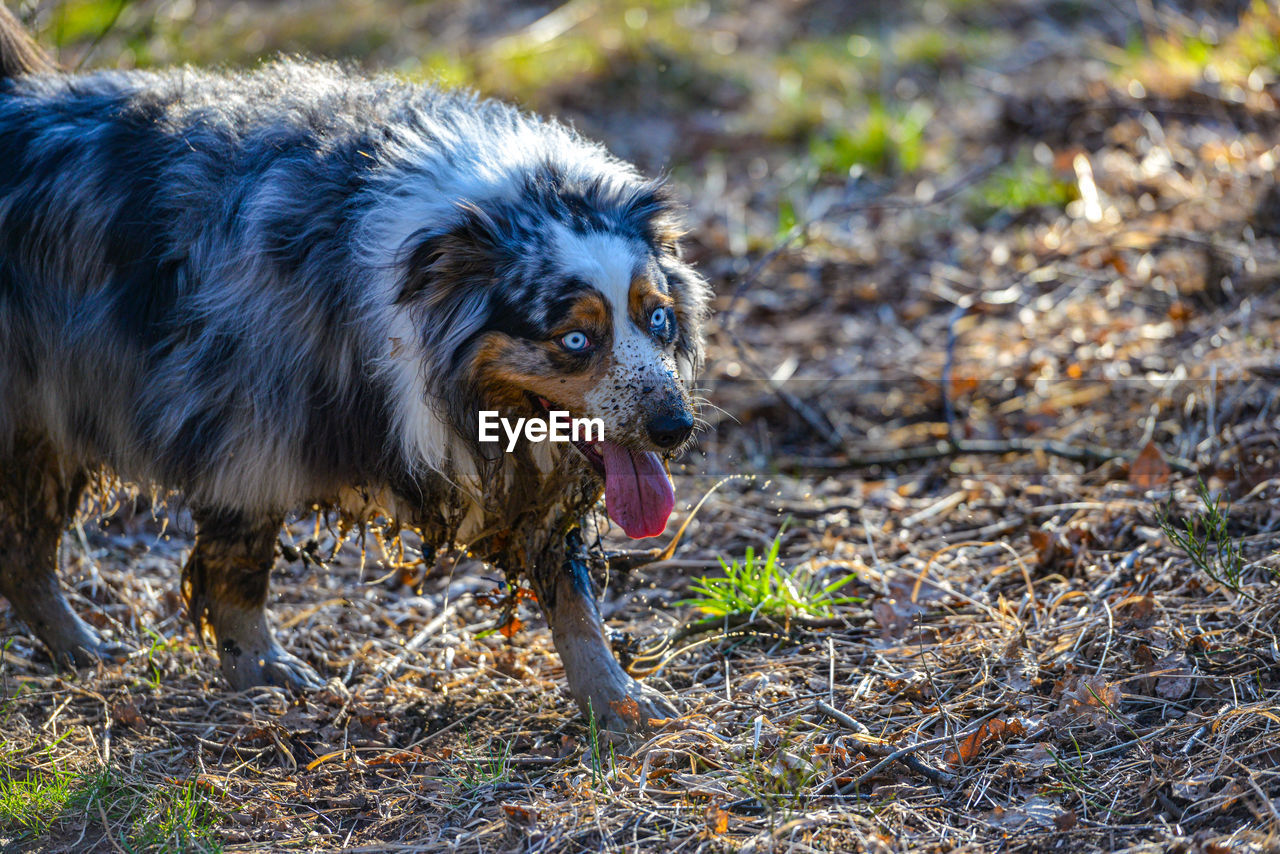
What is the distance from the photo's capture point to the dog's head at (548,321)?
2.91m

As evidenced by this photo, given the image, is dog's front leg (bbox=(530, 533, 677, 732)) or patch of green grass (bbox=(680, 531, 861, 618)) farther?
patch of green grass (bbox=(680, 531, 861, 618))

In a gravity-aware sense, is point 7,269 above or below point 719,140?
above

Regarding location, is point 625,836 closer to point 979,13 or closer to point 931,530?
point 931,530

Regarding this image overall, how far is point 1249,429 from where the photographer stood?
424 centimetres

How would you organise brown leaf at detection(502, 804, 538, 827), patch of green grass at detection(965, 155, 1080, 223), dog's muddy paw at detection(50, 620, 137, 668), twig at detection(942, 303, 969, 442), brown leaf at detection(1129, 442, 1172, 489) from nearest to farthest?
brown leaf at detection(502, 804, 538, 827)
dog's muddy paw at detection(50, 620, 137, 668)
brown leaf at detection(1129, 442, 1172, 489)
twig at detection(942, 303, 969, 442)
patch of green grass at detection(965, 155, 1080, 223)

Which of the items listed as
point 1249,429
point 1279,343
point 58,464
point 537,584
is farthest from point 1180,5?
point 58,464

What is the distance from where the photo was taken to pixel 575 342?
9.61 feet

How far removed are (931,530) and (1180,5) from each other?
6.90m

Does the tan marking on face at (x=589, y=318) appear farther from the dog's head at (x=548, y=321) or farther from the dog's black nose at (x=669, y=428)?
the dog's black nose at (x=669, y=428)

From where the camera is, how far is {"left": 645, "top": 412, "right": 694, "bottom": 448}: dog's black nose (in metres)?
2.94

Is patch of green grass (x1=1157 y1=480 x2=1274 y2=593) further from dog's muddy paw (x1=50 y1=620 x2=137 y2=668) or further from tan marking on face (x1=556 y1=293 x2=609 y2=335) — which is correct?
dog's muddy paw (x1=50 y1=620 x2=137 y2=668)

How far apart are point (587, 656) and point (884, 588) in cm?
112

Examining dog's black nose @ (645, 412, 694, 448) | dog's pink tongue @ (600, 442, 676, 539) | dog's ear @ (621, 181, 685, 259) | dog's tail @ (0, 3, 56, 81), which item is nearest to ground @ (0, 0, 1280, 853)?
dog's pink tongue @ (600, 442, 676, 539)

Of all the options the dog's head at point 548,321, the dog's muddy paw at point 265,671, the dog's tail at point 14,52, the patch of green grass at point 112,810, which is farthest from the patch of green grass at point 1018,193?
the patch of green grass at point 112,810
